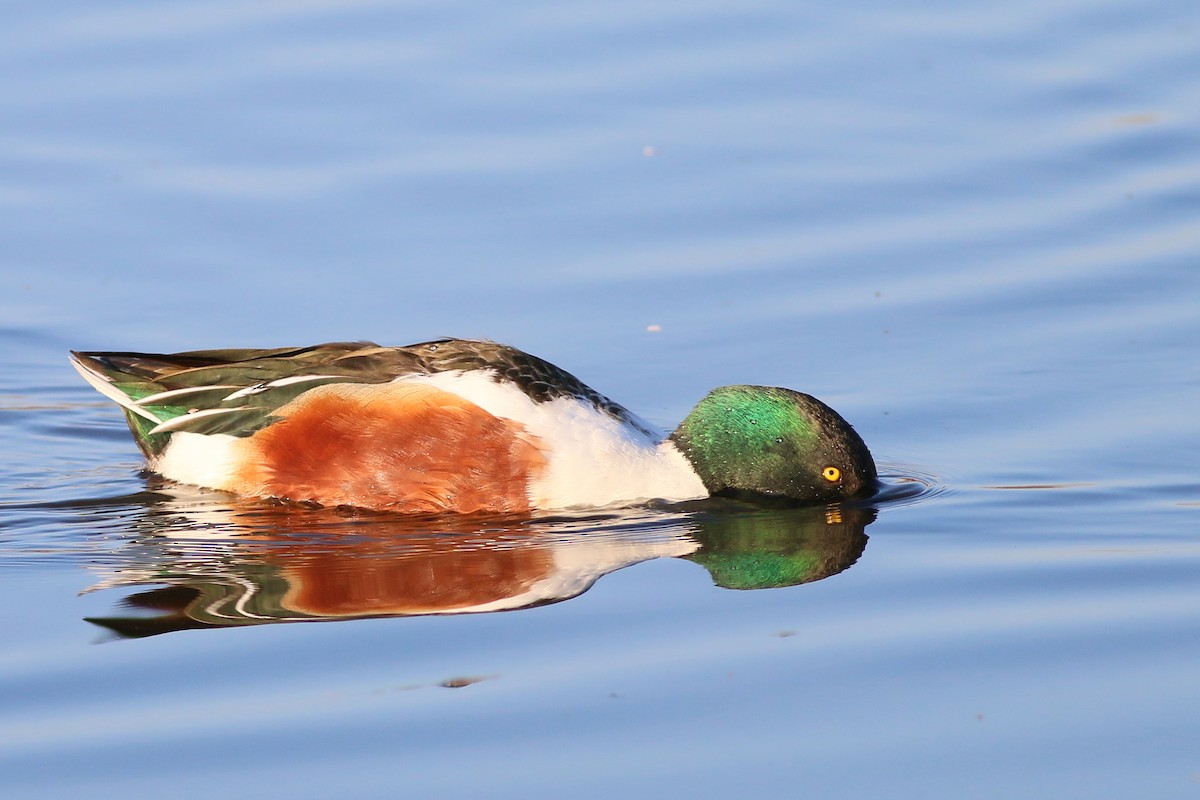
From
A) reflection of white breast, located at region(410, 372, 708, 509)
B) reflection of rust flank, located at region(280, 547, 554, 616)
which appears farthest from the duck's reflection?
reflection of white breast, located at region(410, 372, 708, 509)

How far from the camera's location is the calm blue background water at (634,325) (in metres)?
5.47

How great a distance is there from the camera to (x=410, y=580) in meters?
6.73

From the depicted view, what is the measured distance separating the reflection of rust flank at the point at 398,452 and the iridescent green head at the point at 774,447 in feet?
2.52

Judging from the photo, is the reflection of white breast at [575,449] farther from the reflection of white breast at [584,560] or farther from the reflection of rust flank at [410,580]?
the reflection of rust flank at [410,580]

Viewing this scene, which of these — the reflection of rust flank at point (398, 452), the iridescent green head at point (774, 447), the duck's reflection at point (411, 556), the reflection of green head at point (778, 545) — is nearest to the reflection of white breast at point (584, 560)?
the duck's reflection at point (411, 556)

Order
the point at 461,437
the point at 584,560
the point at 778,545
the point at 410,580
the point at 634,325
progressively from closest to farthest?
the point at 410,580 → the point at 584,560 → the point at 778,545 → the point at 461,437 → the point at 634,325

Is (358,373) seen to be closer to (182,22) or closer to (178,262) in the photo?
(178,262)

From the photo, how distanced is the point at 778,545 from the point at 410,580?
58.9 inches

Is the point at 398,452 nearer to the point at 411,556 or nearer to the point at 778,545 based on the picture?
the point at 411,556

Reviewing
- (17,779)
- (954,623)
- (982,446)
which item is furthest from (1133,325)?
(17,779)

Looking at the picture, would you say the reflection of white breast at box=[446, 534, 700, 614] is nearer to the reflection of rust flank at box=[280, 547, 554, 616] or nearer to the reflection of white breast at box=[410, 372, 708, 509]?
the reflection of rust flank at box=[280, 547, 554, 616]

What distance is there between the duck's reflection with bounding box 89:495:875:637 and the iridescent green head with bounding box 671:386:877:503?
5.0 inches

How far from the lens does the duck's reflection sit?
6434mm

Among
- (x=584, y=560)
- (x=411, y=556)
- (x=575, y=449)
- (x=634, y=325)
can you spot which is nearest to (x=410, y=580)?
(x=411, y=556)
